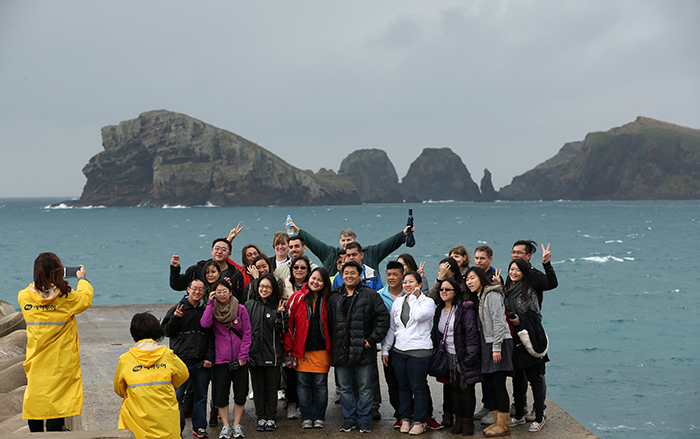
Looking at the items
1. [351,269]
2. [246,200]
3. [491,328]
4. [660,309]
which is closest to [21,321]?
[351,269]

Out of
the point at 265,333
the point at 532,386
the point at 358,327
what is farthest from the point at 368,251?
the point at 532,386

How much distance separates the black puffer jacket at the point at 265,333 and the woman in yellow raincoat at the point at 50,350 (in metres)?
1.70

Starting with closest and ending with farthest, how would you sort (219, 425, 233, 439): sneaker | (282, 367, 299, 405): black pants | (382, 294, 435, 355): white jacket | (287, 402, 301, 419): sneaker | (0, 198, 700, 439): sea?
(219, 425, 233, 439): sneaker
(382, 294, 435, 355): white jacket
(287, 402, 301, 419): sneaker
(282, 367, 299, 405): black pants
(0, 198, 700, 439): sea

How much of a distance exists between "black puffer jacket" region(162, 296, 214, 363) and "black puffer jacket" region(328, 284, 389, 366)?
4.30ft

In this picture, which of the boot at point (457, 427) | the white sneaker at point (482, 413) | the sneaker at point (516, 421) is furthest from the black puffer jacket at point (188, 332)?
the sneaker at point (516, 421)

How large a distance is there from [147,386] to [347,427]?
2.38 meters

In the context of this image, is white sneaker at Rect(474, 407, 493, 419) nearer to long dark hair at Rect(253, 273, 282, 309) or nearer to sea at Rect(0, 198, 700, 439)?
long dark hair at Rect(253, 273, 282, 309)

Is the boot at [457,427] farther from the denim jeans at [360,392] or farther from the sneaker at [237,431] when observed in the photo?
the sneaker at [237,431]

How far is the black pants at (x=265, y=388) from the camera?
20.0 feet

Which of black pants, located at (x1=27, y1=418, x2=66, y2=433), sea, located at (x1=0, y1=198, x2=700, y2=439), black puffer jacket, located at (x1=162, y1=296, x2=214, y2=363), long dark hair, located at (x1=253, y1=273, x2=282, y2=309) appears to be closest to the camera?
black pants, located at (x1=27, y1=418, x2=66, y2=433)

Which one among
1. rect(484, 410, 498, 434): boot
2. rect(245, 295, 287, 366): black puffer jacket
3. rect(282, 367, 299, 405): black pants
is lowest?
rect(484, 410, 498, 434): boot

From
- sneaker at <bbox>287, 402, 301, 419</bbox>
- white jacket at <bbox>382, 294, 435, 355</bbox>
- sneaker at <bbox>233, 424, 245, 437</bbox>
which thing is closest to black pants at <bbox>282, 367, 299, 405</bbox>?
sneaker at <bbox>287, 402, 301, 419</bbox>

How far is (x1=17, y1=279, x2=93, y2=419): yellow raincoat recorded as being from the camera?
4.86m

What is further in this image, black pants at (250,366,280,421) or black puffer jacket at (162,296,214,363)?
black pants at (250,366,280,421)
